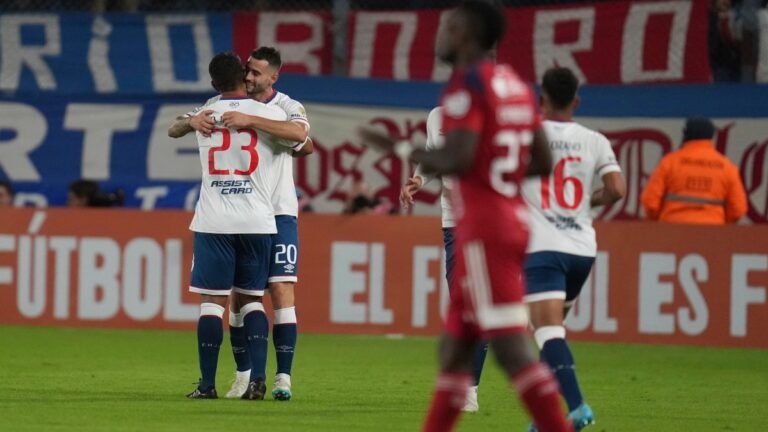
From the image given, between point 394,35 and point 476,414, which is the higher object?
point 394,35

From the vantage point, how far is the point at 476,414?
903 cm

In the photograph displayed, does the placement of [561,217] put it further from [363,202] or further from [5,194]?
[5,194]

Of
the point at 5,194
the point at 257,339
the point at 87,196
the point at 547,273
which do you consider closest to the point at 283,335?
the point at 257,339

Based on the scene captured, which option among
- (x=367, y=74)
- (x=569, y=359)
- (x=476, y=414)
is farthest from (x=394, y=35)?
(x=569, y=359)

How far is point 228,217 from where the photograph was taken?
9.40 metres

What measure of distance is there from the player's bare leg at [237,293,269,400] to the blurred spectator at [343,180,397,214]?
6.27 meters

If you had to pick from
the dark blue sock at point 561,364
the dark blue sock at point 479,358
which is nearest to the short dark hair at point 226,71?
the dark blue sock at point 479,358

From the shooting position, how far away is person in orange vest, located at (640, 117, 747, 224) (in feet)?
47.8

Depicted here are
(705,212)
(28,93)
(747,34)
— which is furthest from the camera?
(28,93)

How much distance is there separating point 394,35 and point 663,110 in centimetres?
310

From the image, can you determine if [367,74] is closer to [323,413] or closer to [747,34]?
[747,34]

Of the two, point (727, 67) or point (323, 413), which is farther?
point (727, 67)

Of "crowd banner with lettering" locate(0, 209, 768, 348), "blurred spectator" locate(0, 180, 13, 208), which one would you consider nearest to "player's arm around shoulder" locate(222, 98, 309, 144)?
"crowd banner with lettering" locate(0, 209, 768, 348)

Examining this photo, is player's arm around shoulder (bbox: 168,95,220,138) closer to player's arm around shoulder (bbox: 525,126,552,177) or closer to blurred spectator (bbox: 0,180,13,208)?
player's arm around shoulder (bbox: 525,126,552,177)
